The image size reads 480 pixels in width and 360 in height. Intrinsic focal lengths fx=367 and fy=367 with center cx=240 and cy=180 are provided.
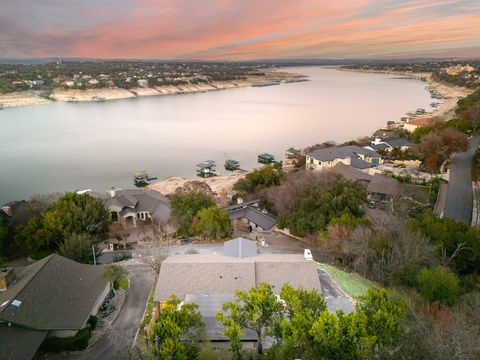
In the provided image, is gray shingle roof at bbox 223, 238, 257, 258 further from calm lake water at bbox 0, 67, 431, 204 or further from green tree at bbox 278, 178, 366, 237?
calm lake water at bbox 0, 67, 431, 204

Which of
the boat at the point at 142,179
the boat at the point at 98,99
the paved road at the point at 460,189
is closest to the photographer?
the paved road at the point at 460,189

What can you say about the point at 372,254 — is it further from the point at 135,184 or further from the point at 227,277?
the point at 135,184

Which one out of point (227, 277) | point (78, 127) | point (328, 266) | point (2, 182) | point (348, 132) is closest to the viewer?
point (227, 277)

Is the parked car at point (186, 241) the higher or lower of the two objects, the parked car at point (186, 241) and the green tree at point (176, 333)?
the lower

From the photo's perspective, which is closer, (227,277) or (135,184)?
(227,277)

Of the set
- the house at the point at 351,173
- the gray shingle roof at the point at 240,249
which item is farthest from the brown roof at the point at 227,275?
the house at the point at 351,173

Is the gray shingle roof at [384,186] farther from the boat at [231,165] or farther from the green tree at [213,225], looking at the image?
the boat at [231,165]

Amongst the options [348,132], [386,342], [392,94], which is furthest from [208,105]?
[386,342]
